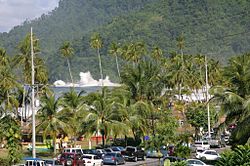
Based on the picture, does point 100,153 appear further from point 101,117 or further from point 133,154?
point 101,117

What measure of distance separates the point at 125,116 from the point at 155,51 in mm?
68851

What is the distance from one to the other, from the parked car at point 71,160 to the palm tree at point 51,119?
9.34 meters

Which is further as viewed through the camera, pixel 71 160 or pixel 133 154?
pixel 133 154

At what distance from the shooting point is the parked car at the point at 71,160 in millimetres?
41347

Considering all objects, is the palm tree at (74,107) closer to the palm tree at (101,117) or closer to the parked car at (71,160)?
the palm tree at (101,117)

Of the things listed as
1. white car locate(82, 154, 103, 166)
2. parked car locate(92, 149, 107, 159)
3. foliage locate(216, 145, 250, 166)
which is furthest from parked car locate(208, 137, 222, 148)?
foliage locate(216, 145, 250, 166)

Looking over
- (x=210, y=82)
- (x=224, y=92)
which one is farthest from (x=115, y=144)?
(x=210, y=82)

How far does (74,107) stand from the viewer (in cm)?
5769

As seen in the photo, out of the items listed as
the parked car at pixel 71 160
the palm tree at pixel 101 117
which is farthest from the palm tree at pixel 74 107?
the parked car at pixel 71 160

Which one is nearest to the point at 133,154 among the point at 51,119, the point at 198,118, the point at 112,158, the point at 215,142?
the point at 112,158

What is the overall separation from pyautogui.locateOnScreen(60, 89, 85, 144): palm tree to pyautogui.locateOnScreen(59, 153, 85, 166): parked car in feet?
36.5

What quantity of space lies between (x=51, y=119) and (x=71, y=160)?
11.2 metres

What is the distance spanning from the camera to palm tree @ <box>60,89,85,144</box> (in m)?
54.3

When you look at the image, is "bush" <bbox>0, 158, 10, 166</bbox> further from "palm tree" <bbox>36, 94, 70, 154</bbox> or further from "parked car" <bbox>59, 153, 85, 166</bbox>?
"palm tree" <bbox>36, 94, 70, 154</bbox>
